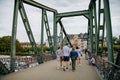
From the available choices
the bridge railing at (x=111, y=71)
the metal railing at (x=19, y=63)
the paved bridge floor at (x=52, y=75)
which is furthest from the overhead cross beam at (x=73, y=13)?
the bridge railing at (x=111, y=71)

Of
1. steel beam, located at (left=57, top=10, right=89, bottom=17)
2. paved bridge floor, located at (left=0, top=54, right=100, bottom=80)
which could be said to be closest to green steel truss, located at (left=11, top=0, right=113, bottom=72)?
steel beam, located at (left=57, top=10, right=89, bottom=17)

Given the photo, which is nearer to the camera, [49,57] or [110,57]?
[110,57]

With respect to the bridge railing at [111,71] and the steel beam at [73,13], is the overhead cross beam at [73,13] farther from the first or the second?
the bridge railing at [111,71]

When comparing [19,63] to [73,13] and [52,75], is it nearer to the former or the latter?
[52,75]

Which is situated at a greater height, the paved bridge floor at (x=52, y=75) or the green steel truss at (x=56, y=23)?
the green steel truss at (x=56, y=23)

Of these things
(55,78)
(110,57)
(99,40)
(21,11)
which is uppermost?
(21,11)

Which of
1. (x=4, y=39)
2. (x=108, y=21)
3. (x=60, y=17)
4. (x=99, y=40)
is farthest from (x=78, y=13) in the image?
(x=4, y=39)

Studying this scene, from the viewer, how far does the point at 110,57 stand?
6793mm

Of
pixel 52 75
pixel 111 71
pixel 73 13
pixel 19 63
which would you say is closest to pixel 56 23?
pixel 73 13

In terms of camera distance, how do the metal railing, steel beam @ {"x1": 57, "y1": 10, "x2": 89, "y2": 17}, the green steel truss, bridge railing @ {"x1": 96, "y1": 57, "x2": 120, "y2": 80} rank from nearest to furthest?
bridge railing @ {"x1": 96, "y1": 57, "x2": 120, "y2": 80}, the green steel truss, the metal railing, steel beam @ {"x1": 57, "y1": 10, "x2": 89, "y2": 17}

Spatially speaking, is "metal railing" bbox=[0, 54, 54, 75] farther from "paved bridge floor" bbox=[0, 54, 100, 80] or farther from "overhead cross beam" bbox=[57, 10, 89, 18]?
"overhead cross beam" bbox=[57, 10, 89, 18]

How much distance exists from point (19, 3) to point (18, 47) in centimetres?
6217

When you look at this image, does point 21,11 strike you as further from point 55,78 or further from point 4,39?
point 4,39

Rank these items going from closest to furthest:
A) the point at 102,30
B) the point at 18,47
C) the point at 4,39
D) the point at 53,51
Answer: the point at 102,30 → the point at 53,51 → the point at 18,47 → the point at 4,39
